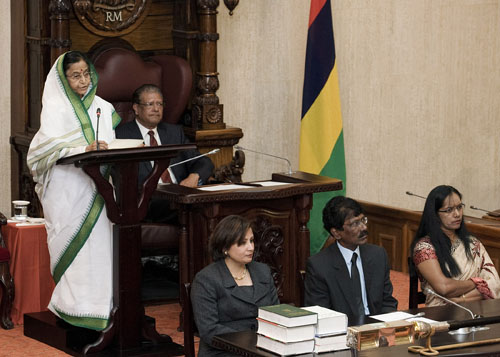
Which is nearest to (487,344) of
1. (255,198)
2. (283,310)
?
(283,310)

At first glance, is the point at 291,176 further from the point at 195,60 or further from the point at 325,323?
the point at 325,323

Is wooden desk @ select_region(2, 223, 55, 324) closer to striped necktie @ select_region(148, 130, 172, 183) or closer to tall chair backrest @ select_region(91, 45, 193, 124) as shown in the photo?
striped necktie @ select_region(148, 130, 172, 183)

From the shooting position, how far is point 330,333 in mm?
4035

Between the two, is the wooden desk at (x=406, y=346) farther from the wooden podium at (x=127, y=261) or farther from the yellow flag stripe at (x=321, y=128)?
the yellow flag stripe at (x=321, y=128)

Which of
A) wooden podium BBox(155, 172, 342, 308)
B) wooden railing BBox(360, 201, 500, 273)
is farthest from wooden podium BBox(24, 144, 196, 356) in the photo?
wooden railing BBox(360, 201, 500, 273)

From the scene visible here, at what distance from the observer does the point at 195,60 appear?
24.9 feet

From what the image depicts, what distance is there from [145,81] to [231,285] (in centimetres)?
285

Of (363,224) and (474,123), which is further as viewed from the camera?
(474,123)

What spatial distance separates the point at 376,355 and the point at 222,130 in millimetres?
3839

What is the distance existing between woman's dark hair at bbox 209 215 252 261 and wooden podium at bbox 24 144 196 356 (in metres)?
0.92

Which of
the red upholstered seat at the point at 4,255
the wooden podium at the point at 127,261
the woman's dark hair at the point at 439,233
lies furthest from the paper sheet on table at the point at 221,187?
the woman's dark hair at the point at 439,233

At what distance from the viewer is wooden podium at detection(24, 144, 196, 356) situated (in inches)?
222

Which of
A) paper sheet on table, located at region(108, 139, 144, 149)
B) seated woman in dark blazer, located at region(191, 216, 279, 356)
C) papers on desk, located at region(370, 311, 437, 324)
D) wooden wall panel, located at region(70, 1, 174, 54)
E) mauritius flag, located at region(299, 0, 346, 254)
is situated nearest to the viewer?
papers on desk, located at region(370, 311, 437, 324)

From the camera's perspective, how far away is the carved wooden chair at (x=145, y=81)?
6.75m
